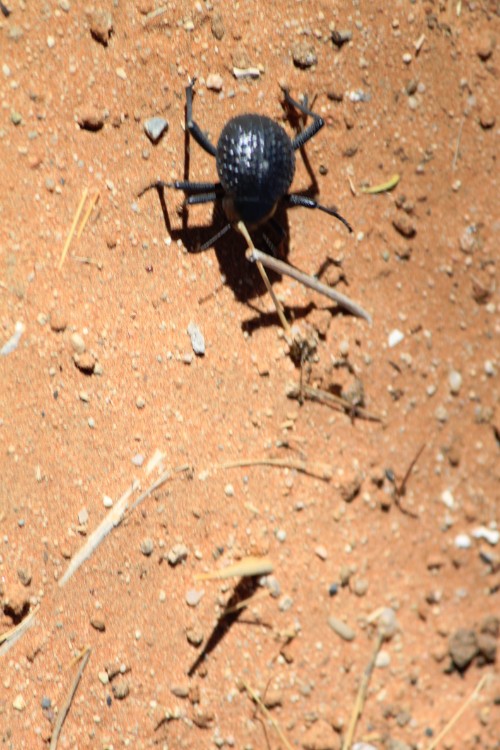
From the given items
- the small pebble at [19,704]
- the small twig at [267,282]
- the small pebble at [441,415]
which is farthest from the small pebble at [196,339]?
the small pebble at [19,704]

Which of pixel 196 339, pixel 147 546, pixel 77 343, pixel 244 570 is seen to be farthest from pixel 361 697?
pixel 77 343

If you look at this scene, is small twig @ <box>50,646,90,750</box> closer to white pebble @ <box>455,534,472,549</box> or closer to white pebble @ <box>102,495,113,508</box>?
white pebble @ <box>102,495,113,508</box>

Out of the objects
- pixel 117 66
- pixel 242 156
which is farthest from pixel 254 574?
pixel 117 66

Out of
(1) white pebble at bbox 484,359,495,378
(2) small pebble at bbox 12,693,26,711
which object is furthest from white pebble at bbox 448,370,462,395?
(2) small pebble at bbox 12,693,26,711

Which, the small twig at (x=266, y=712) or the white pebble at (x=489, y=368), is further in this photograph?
the white pebble at (x=489, y=368)

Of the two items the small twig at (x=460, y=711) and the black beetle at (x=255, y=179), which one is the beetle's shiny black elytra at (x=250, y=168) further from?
the small twig at (x=460, y=711)

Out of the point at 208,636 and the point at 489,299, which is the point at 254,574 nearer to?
the point at 208,636
